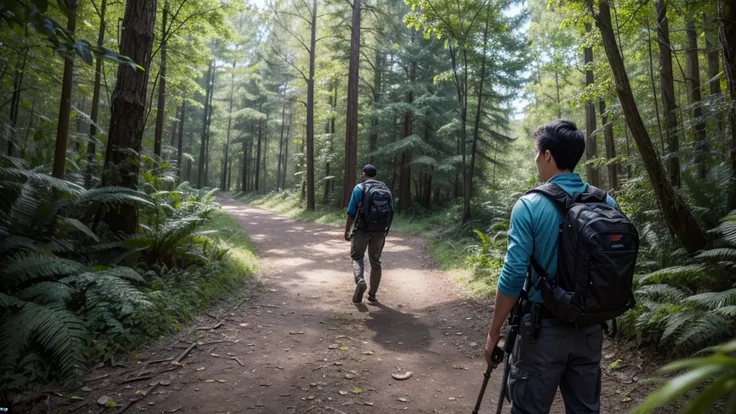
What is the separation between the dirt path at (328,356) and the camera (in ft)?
12.2

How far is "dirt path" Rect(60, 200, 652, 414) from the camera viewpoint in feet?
12.2

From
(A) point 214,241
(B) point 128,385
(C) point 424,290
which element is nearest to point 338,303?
(C) point 424,290

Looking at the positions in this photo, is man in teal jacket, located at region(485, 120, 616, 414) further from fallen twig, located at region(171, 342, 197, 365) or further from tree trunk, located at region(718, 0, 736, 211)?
tree trunk, located at region(718, 0, 736, 211)

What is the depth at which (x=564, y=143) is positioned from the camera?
8.16 feet

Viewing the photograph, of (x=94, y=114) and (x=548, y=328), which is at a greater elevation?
(x=94, y=114)

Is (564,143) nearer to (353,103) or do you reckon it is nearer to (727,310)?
(727,310)

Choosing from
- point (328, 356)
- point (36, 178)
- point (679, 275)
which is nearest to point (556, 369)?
point (328, 356)

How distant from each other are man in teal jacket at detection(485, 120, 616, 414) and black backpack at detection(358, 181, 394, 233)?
402 centimetres

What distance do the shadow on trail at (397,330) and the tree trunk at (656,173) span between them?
11.1ft

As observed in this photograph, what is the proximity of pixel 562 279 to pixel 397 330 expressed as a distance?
3.64m

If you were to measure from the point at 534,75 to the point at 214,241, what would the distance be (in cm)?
1927

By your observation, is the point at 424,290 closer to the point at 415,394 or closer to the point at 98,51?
the point at 415,394

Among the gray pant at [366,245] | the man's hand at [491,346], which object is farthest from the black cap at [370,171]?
the man's hand at [491,346]

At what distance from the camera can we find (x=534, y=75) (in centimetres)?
2166
